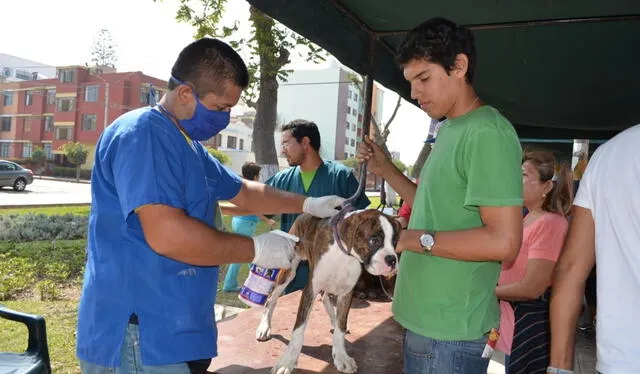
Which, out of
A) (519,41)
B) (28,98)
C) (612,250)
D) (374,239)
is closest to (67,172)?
(28,98)

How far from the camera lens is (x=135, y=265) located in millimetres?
1623

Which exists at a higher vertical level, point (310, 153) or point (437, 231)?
point (310, 153)

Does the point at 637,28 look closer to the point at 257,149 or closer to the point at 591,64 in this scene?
the point at 591,64

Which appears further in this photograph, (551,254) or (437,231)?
(551,254)

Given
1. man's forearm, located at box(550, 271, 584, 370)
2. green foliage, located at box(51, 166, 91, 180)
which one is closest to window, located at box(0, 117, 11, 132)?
green foliage, located at box(51, 166, 91, 180)

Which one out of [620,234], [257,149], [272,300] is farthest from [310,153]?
[257,149]

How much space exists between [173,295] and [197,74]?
0.82 metres

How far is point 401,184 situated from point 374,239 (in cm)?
31

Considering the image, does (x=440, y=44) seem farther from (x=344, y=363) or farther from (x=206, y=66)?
(x=344, y=363)

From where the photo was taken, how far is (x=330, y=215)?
112 inches

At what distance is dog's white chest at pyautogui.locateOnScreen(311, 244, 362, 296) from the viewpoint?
2826 mm

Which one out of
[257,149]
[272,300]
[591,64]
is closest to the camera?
[272,300]

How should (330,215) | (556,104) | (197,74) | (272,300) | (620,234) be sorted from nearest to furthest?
(620,234) < (197,74) < (330,215) < (272,300) < (556,104)

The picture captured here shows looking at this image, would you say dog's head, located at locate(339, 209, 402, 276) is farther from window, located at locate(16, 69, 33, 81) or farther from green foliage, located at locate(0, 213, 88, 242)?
window, located at locate(16, 69, 33, 81)
